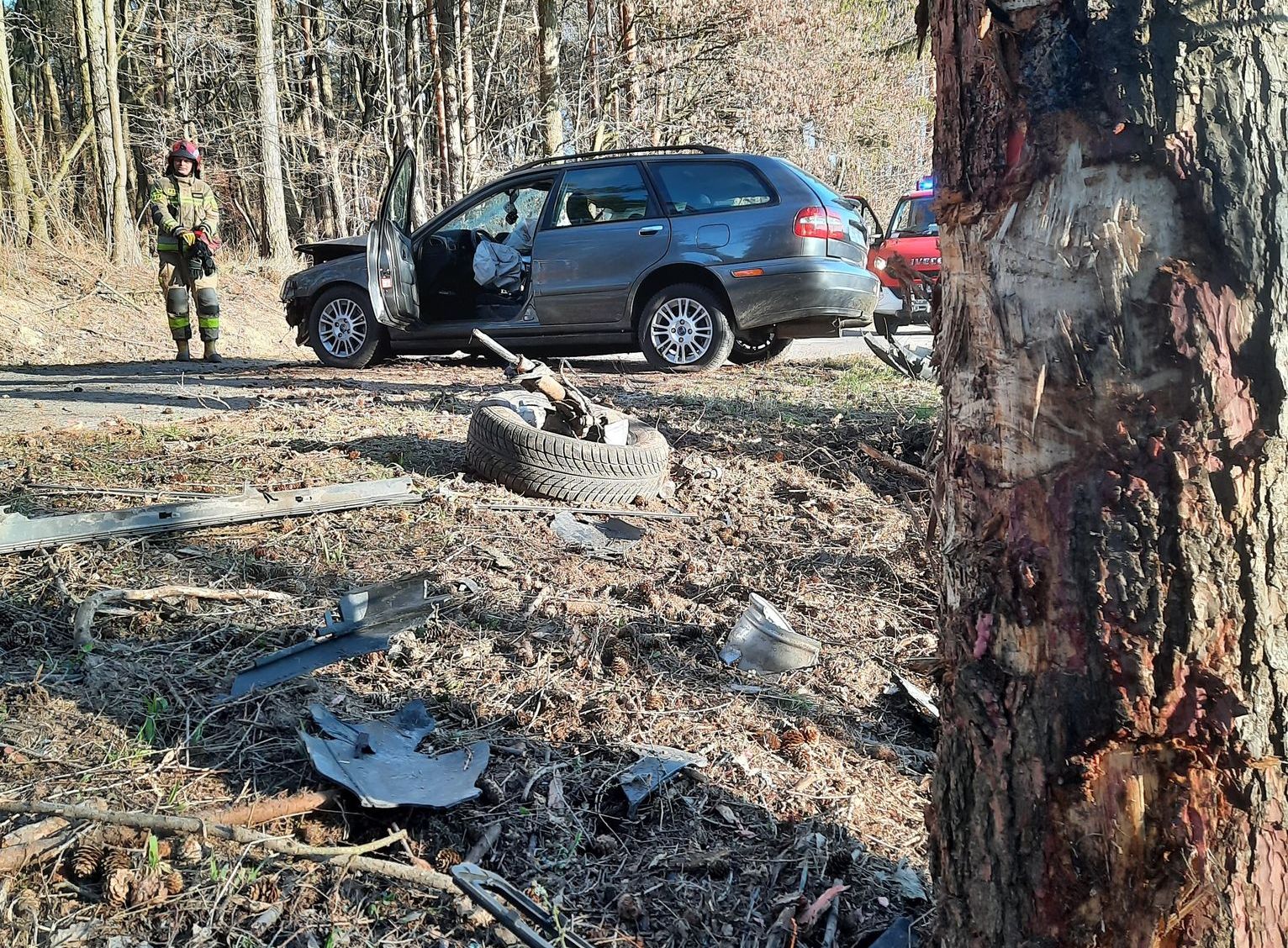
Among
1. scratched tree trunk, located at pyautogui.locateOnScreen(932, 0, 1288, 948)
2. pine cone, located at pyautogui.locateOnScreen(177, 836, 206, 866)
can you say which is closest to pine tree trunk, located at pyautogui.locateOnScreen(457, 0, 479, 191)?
pine cone, located at pyautogui.locateOnScreen(177, 836, 206, 866)

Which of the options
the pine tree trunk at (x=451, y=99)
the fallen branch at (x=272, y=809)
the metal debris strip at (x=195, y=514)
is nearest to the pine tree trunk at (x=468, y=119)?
the pine tree trunk at (x=451, y=99)

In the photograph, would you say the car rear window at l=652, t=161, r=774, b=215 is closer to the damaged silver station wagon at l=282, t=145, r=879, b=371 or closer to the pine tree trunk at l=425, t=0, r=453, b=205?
the damaged silver station wagon at l=282, t=145, r=879, b=371

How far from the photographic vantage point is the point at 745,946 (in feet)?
6.75

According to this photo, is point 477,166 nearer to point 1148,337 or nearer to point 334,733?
point 334,733

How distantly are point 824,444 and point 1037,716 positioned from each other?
14.8ft

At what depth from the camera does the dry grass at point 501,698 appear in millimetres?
2082

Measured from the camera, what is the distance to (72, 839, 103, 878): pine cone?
2.01 m

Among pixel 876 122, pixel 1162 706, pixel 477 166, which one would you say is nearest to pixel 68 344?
pixel 477 166

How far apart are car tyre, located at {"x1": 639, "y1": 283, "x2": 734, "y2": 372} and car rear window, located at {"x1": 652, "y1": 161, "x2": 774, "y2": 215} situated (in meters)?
0.71

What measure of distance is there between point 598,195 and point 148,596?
621 centimetres

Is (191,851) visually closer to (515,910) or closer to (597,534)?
(515,910)

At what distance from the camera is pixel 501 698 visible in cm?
293

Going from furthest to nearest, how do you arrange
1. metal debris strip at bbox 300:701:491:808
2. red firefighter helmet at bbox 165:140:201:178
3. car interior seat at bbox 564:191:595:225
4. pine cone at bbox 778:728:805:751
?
red firefighter helmet at bbox 165:140:201:178, car interior seat at bbox 564:191:595:225, pine cone at bbox 778:728:805:751, metal debris strip at bbox 300:701:491:808

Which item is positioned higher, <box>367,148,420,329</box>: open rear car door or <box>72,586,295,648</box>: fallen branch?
<box>367,148,420,329</box>: open rear car door
